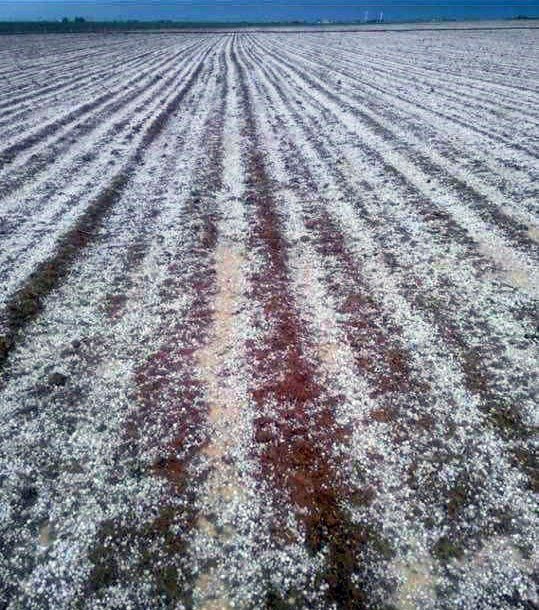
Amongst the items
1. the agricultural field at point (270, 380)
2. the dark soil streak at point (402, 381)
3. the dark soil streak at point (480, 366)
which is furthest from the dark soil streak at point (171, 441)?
the dark soil streak at point (480, 366)

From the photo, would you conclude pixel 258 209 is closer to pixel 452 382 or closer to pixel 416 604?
pixel 452 382

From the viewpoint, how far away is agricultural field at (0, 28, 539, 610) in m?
4.06

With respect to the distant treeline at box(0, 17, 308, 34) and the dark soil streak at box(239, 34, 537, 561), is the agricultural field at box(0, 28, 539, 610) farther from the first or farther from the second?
the distant treeline at box(0, 17, 308, 34)

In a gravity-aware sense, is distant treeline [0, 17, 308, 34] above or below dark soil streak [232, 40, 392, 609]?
above

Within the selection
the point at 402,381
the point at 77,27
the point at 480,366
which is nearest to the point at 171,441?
the point at 402,381

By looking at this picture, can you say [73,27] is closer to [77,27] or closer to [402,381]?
[77,27]

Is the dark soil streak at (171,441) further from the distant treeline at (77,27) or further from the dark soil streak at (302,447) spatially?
the distant treeline at (77,27)

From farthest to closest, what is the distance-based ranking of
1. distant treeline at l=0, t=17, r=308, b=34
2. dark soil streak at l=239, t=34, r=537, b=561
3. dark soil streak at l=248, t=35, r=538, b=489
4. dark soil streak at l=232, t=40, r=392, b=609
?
distant treeline at l=0, t=17, r=308, b=34
dark soil streak at l=248, t=35, r=538, b=489
dark soil streak at l=239, t=34, r=537, b=561
dark soil streak at l=232, t=40, r=392, b=609

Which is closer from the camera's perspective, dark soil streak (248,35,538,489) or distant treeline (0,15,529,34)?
dark soil streak (248,35,538,489)

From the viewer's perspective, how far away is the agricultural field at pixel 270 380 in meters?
4.06

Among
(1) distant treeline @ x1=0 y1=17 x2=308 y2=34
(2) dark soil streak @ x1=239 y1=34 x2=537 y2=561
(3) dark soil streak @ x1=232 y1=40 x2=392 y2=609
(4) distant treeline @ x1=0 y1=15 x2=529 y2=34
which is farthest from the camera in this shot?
(4) distant treeline @ x1=0 y1=15 x2=529 y2=34

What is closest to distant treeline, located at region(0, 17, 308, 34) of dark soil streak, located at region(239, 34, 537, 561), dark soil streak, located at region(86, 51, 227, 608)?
dark soil streak, located at region(86, 51, 227, 608)

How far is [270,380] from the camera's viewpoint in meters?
5.96

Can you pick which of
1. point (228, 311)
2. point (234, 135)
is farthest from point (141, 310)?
point (234, 135)
